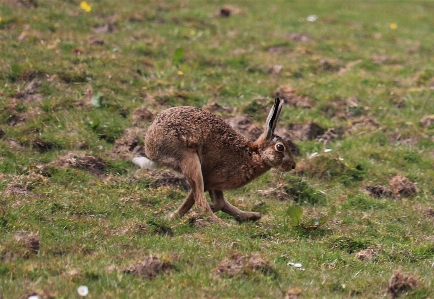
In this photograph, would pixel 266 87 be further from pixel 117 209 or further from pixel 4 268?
pixel 4 268

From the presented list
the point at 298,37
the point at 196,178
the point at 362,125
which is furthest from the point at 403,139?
the point at 298,37

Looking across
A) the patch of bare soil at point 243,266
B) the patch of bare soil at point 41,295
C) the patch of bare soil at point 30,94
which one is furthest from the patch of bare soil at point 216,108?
the patch of bare soil at point 41,295

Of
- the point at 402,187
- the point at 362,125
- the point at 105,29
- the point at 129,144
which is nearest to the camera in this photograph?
the point at 402,187

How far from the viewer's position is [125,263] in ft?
22.7

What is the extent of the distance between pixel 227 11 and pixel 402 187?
9340 millimetres

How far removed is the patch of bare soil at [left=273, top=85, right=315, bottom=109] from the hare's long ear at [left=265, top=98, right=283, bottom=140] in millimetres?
4222

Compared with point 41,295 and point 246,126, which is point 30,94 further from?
point 41,295

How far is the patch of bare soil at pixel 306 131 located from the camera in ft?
41.2

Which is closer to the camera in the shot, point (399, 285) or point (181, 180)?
point (399, 285)

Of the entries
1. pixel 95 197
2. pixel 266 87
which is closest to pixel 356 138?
pixel 266 87

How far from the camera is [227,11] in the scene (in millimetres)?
19203

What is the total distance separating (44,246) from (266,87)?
7.49 m

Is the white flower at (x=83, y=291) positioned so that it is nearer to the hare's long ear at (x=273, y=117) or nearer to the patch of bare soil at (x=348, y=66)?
the hare's long ear at (x=273, y=117)

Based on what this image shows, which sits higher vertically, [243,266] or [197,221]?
[243,266]
